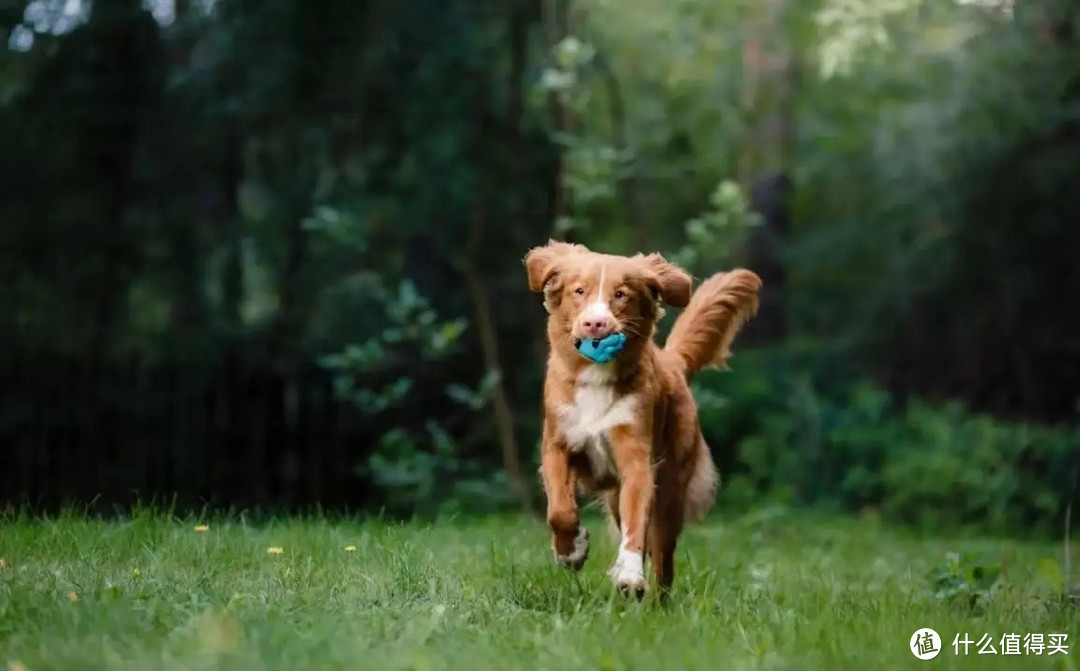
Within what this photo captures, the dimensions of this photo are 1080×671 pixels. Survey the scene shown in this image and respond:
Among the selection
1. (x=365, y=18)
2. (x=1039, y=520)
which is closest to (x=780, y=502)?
(x=1039, y=520)

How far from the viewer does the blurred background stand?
28.9 ft

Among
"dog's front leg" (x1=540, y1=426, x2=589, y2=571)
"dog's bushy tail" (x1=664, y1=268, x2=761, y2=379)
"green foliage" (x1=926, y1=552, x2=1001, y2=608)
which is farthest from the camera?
"dog's bushy tail" (x1=664, y1=268, x2=761, y2=379)

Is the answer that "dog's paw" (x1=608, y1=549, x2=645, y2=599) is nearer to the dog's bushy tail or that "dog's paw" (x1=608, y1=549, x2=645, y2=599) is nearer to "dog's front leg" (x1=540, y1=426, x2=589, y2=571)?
"dog's front leg" (x1=540, y1=426, x2=589, y2=571)

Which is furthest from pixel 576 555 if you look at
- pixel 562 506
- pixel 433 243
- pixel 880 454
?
pixel 880 454

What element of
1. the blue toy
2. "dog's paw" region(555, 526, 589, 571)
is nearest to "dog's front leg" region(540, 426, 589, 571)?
"dog's paw" region(555, 526, 589, 571)

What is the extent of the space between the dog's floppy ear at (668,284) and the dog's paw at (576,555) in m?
0.91

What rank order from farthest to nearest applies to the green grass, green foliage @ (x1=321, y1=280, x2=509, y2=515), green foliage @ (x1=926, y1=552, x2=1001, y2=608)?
1. green foliage @ (x1=321, y1=280, x2=509, y2=515)
2. green foliage @ (x1=926, y1=552, x2=1001, y2=608)
3. the green grass

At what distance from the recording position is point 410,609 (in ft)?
14.2

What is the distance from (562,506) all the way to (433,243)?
4.99 m

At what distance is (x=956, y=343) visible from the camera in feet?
38.5

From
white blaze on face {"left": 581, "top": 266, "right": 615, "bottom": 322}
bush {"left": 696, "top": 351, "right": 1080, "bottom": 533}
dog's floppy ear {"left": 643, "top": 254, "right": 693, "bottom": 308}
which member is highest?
dog's floppy ear {"left": 643, "top": 254, "right": 693, "bottom": 308}

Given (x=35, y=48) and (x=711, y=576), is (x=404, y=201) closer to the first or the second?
(x=35, y=48)

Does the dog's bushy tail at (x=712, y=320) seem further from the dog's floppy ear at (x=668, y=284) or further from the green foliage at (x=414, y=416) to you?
the green foliage at (x=414, y=416)

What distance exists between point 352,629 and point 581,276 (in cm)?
156
